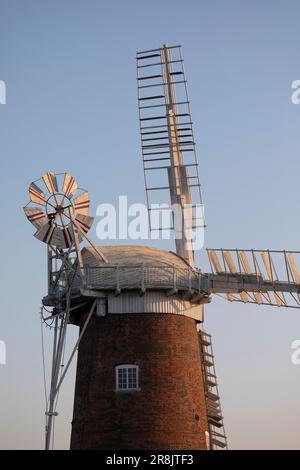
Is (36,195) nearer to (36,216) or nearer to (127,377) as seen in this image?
(36,216)

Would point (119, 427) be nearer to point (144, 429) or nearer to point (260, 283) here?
point (144, 429)

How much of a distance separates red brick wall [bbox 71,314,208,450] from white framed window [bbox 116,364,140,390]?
0.67 feet

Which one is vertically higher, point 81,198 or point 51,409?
point 81,198

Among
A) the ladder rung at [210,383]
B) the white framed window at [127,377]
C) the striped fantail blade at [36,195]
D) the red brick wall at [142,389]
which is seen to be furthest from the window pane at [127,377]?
the striped fantail blade at [36,195]

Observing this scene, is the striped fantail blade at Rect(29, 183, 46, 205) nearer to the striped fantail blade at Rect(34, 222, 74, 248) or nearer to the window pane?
the striped fantail blade at Rect(34, 222, 74, 248)

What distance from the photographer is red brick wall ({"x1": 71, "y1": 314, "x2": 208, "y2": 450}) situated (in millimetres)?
51906

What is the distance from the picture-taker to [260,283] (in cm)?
5562

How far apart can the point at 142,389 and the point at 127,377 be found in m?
0.91

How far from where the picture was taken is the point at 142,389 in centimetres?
5244

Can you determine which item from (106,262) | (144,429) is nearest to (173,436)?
(144,429)

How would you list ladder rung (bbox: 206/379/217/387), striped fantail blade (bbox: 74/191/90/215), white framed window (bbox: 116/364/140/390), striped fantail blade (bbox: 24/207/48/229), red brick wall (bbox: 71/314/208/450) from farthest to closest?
ladder rung (bbox: 206/379/217/387) < striped fantail blade (bbox: 74/191/90/215) < striped fantail blade (bbox: 24/207/48/229) < white framed window (bbox: 116/364/140/390) < red brick wall (bbox: 71/314/208/450)

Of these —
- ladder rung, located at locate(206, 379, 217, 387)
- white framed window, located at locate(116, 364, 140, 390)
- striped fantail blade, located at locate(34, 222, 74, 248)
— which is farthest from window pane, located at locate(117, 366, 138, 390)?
striped fantail blade, located at locate(34, 222, 74, 248)

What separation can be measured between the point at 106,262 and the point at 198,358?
21.4 ft
